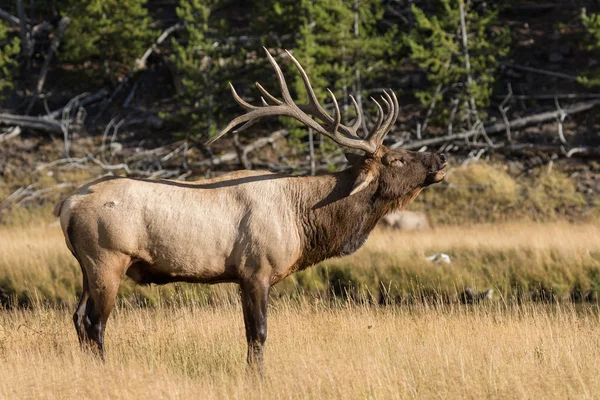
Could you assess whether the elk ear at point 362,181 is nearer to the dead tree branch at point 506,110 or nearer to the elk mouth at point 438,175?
the elk mouth at point 438,175

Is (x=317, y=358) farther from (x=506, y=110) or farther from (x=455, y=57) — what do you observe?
(x=455, y=57)

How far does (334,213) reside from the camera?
7.76 meters

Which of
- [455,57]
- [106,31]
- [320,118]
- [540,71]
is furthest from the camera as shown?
[540,71]

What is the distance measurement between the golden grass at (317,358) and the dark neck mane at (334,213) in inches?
33.4

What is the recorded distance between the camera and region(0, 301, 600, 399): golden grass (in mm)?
6145

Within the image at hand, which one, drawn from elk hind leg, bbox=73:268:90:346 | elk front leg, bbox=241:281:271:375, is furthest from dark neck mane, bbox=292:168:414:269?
elk hind leg, bbox=73:268:90:346

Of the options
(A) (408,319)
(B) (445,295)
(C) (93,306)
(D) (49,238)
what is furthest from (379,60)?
(C) (93,306)

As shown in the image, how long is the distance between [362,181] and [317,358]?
1.65m

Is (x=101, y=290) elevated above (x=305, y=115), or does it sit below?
below

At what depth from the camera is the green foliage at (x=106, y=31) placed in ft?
83.8

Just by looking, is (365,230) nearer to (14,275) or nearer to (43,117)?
(14,275)

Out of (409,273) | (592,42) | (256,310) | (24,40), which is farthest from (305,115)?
(24,40)

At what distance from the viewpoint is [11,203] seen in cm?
2208

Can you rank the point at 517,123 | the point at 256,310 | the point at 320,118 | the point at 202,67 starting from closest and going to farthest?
the point at 256,310 < the point at 320,118 < the point at 517,123 < the point at 202,67
